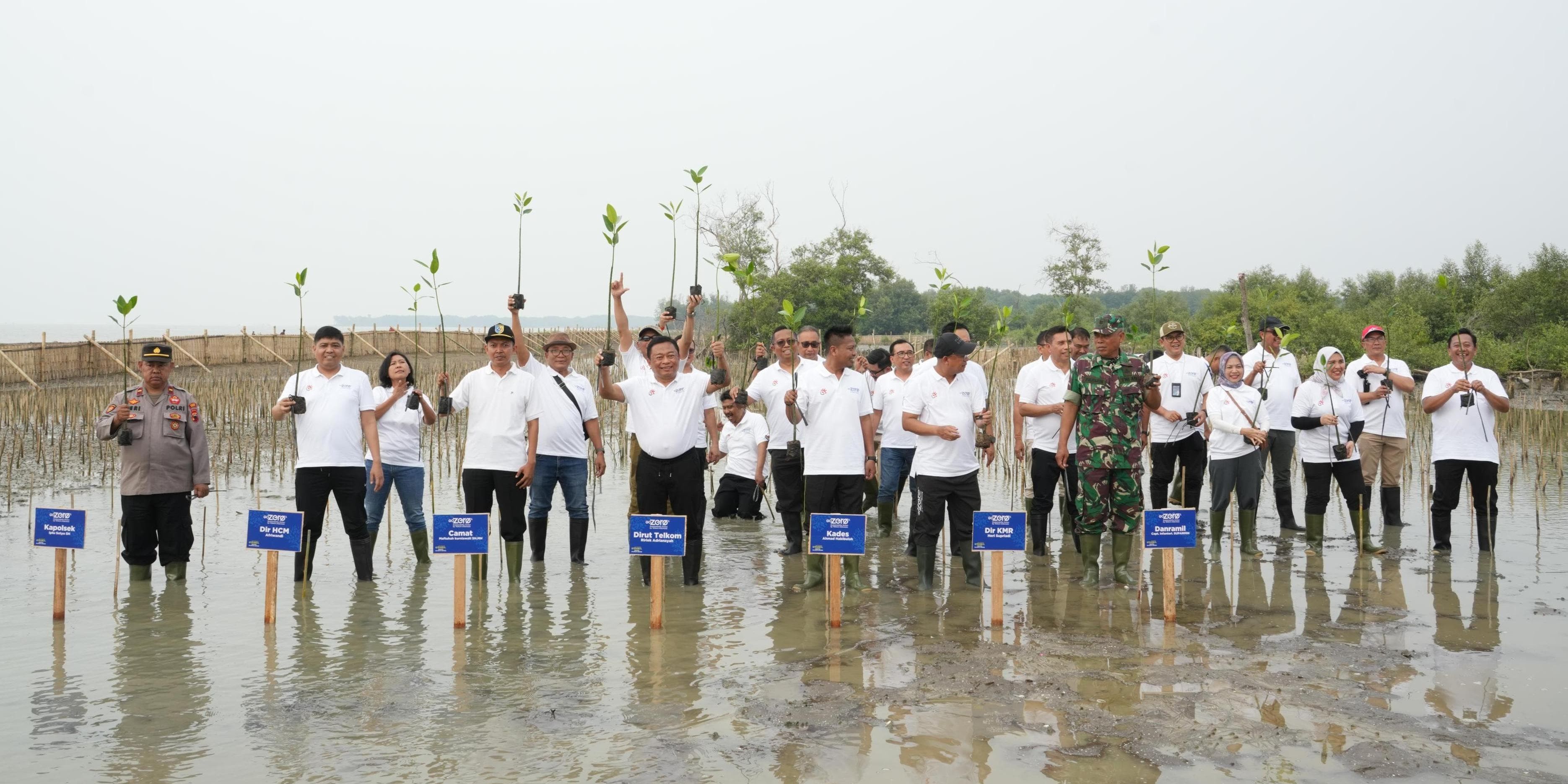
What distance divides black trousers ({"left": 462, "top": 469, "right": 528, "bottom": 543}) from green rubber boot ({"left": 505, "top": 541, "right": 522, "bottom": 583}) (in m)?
0.04

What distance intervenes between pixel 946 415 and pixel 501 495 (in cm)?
325

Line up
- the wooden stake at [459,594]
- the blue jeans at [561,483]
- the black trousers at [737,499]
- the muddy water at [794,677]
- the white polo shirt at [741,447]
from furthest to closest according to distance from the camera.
A: the black trousers at [737,499] < the white polo shirt at [741,447] < the blue jeans at [561,483] < the wooden stake at [459,594] < the muddy water at [794,677]

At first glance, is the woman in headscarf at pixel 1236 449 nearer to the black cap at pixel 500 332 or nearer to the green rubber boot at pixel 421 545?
the black cap at pixel 500 332

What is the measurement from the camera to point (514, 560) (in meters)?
7.92

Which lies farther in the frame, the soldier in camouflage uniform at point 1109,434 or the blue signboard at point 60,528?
the soldier in camouflage uniform at point 1109,434

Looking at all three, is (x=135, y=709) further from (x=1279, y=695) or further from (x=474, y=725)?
(x=1279, y=695)

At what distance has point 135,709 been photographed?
16.8ft

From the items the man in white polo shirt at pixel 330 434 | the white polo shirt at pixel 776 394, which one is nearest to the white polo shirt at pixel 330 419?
the man in white polo shirt at pixel 330 434

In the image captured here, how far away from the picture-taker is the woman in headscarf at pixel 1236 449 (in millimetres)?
8758

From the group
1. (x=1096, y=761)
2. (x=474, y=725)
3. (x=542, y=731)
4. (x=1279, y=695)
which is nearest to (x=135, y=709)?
(x=474, y=725)

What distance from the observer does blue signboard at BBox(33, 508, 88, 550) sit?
6.68m

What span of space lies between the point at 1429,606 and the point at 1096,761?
157 inches

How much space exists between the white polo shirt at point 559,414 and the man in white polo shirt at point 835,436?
175 centimetres

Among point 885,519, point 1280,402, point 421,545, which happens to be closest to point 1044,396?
point 885,519
